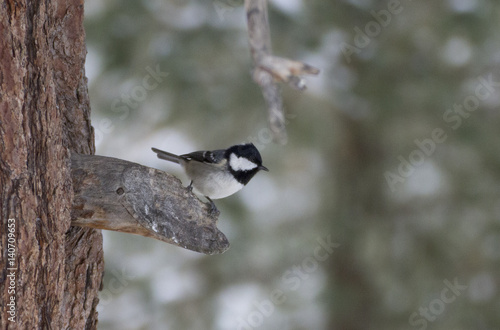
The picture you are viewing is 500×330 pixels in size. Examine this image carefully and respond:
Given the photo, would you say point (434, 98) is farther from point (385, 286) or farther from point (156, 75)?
point (156, 75)

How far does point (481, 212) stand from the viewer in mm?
4582

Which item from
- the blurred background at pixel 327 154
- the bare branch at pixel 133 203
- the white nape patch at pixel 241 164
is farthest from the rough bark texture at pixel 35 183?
the blurred background at pixel 327 154

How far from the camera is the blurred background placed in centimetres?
436

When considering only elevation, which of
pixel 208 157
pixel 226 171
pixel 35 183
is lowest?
pixel 35 183

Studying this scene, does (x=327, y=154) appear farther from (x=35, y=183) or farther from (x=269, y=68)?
(x=35, y=183)

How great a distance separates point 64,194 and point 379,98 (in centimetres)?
349

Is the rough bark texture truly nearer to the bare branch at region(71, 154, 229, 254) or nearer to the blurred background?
the bare branch at region(71, 154, 229, 254)

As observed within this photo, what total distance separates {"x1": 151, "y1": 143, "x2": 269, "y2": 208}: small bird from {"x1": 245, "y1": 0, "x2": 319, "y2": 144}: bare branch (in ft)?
2.74

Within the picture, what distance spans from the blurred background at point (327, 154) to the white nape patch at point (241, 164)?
133 cm

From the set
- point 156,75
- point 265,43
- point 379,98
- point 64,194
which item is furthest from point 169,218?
point 379,98

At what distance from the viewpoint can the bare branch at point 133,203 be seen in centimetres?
181

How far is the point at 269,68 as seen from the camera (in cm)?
220

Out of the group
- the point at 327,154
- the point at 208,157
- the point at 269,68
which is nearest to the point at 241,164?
the point at 208,157

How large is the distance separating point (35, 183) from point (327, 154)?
3.53m
